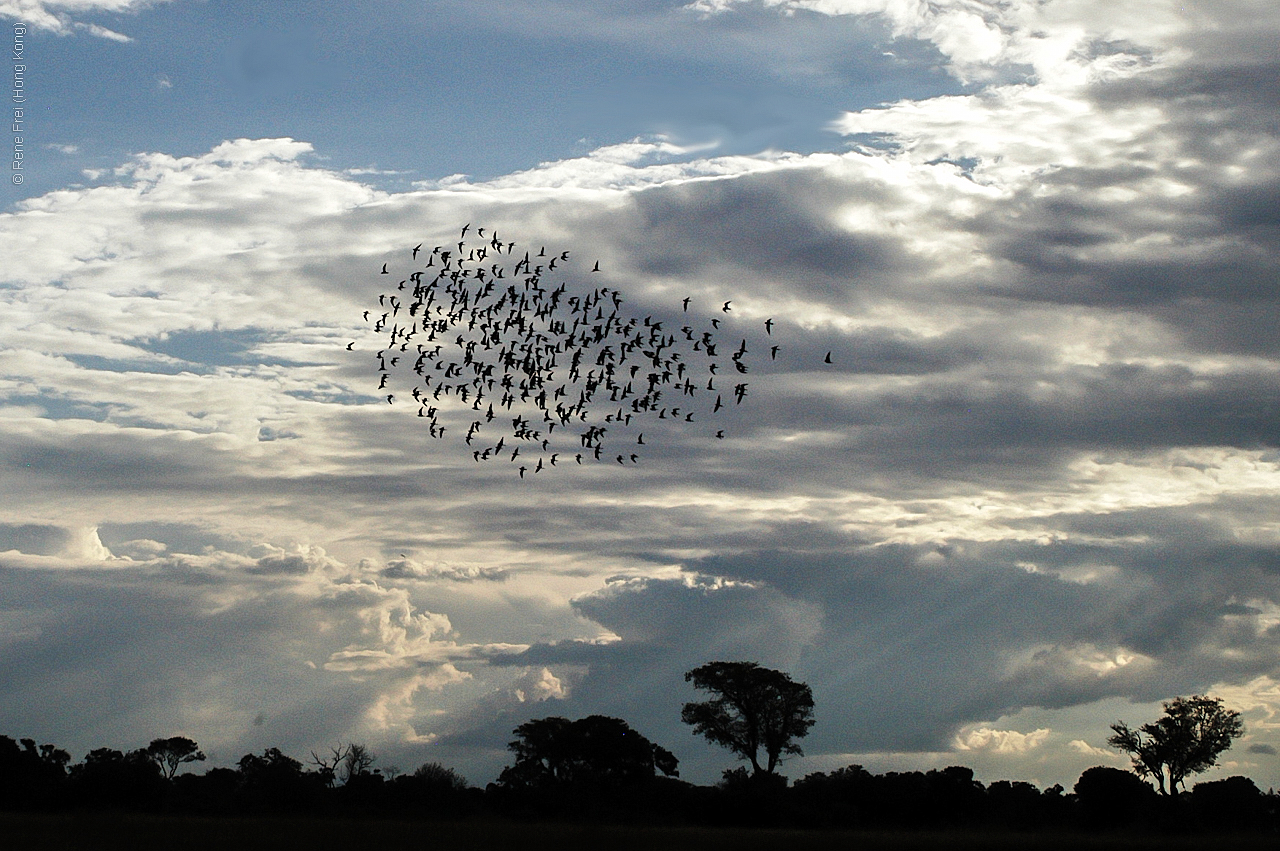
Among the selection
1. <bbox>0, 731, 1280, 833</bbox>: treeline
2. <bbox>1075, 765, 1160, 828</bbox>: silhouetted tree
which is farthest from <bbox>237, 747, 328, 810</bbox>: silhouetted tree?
<bbox>1075, 765, 1160, 828</bbox>: silhouetted tree

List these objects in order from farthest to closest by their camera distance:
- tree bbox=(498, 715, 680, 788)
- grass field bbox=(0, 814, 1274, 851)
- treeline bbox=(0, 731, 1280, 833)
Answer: tree bbox=(498, 715, 680, 788) → treeline bbox=(0, 731, 1280, 833) → grass field bbox=(0, 814, 1274, 851)

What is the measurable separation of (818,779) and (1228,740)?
132 feet

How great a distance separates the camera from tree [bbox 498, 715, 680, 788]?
348 feet

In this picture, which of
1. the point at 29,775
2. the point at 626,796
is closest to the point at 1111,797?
the point at 626,796

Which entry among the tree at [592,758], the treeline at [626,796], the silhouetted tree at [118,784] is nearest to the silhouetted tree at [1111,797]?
the treeline at [626,796]

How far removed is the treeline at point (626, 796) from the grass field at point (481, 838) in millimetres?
8559

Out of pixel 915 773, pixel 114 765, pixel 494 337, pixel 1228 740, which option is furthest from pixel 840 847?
pixel 1228 740

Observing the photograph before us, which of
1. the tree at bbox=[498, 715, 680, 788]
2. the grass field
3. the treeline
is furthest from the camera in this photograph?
the tree at bbox=[498, 715, 680, 788]

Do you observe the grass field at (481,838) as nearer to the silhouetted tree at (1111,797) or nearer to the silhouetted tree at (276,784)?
the silhouetted tree at (276,784)

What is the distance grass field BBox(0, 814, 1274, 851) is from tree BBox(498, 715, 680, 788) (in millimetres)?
57039

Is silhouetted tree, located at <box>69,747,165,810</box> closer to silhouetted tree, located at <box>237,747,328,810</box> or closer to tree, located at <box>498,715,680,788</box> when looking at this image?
silhouetted tree, located at <box>237,747,328,810</box>

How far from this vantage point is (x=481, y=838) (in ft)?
144

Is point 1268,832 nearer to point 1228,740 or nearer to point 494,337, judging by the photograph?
point 494,337

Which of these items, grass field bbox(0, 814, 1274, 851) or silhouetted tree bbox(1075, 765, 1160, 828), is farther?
silhouetted tree bbox(1075, 765, 1160, 828)
